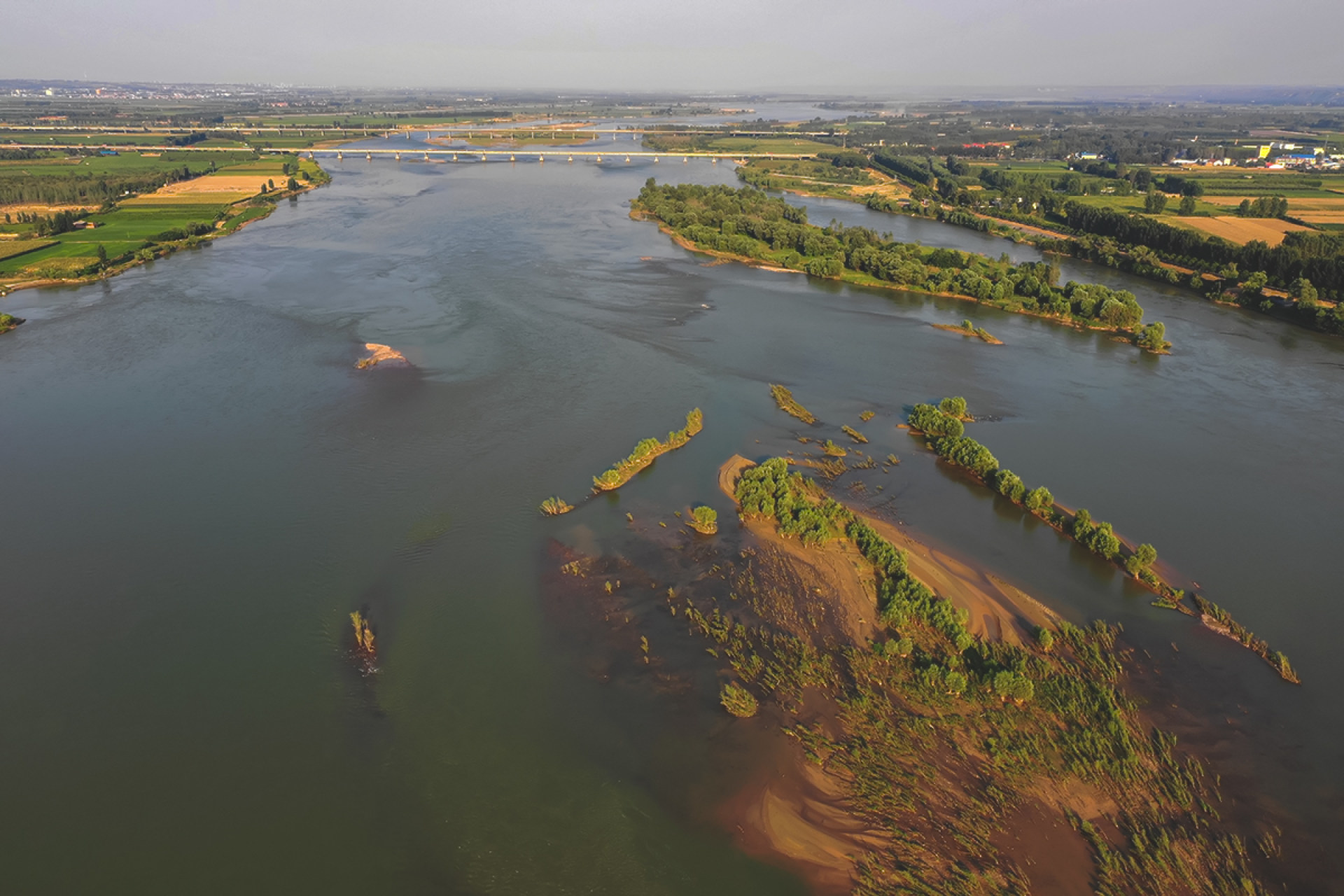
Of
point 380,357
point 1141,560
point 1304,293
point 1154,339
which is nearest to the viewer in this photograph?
point 1141,560

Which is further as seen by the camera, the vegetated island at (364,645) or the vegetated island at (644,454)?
the vegetated island at (644,454)

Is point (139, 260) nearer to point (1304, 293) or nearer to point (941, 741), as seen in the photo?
point (941, 741)

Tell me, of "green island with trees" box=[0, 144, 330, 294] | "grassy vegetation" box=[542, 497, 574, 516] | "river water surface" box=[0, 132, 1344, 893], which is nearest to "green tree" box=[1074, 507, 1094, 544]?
"river water surface" box=[0, 132, 1344, 893]

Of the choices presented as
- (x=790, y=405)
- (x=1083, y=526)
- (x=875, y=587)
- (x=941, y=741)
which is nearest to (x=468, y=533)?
(x=875, y=587)

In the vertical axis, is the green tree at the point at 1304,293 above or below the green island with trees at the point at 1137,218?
below

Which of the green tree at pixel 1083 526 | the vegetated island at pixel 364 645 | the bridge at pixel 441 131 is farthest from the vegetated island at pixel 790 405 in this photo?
the bridge at pixel 441 131

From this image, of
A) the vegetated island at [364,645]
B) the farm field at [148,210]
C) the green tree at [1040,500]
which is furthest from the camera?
the farm field at [148,210]

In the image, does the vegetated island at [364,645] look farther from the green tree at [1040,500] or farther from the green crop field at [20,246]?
the green crop field at [20,246]

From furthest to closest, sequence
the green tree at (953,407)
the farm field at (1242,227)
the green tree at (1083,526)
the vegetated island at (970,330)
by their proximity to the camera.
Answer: the farm field at (1242,227) < the vegetated island at (970,330) < the green tree at (953,407) < the green tree at (1083,526)
